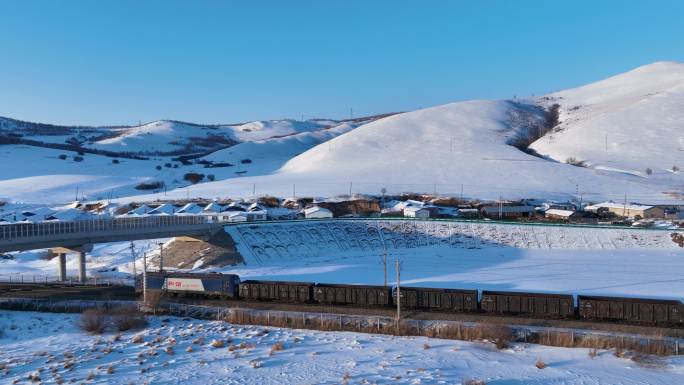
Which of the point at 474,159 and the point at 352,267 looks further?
the point at 474,159

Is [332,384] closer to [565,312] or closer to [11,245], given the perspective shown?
[565,312]

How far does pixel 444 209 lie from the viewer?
96312 millimetres

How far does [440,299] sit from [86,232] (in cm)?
3456

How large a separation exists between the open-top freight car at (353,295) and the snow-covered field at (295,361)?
5824mm

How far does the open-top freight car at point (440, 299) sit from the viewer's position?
112ft

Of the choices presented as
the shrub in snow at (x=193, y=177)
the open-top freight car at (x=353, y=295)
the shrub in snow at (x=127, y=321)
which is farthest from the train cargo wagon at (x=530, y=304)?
the shrub in snow at (x=193, y=177)

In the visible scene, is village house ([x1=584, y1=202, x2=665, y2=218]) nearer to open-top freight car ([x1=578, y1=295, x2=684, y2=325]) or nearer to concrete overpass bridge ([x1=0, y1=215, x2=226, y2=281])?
open-top freight car ([x1=578, y1=295, x2=684, y2=325])

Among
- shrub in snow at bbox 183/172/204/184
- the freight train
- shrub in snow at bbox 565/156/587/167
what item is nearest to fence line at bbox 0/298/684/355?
the freight train

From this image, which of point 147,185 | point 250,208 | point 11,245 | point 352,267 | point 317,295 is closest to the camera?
point 317,295

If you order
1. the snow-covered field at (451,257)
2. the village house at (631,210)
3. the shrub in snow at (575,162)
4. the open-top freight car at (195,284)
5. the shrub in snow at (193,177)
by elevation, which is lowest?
the snow-covered field at (451,257)

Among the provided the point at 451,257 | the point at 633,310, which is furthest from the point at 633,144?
the point at 633,310

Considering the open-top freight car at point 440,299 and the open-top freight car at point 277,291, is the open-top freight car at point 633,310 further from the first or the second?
the open-top freight car at point 277,291

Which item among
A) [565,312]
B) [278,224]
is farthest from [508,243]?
[565,312]

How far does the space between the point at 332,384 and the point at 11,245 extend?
111ft
